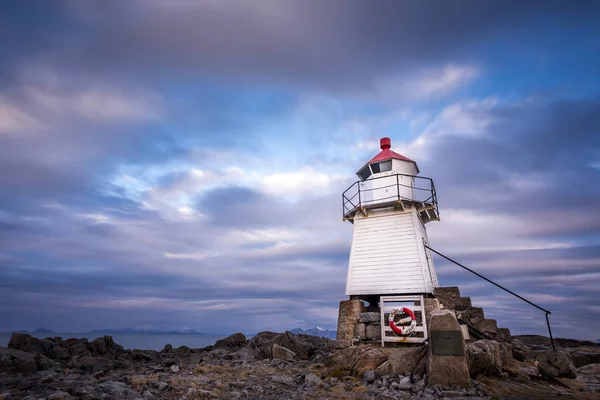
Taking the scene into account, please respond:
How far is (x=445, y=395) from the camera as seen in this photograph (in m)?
10.2

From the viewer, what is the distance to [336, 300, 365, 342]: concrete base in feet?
58.1

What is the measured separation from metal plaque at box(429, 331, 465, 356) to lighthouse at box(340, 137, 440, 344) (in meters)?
5.31

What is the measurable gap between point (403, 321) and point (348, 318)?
8.72 feet

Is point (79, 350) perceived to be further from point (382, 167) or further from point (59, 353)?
point (382, 167)

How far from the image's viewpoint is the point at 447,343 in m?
11.4

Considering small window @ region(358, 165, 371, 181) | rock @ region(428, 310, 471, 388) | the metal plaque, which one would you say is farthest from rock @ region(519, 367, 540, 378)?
small window @ region(358, 165, 371, 181)

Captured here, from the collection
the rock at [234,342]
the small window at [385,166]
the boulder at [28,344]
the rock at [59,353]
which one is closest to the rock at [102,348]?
the rock at [59,353]

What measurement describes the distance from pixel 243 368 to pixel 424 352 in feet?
24.3

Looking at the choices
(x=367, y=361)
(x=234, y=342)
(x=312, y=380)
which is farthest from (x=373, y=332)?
(x=234, y=342)

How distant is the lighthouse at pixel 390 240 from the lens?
17.7 meters

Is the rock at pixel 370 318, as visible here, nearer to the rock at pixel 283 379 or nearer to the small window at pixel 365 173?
the rock at pixel 283 379

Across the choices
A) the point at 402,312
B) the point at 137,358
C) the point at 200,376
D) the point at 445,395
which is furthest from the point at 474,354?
the point at 137,358

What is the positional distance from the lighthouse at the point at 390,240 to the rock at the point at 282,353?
4.33 meters

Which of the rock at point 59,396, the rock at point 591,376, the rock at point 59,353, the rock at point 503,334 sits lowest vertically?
the rock at point 591,376
